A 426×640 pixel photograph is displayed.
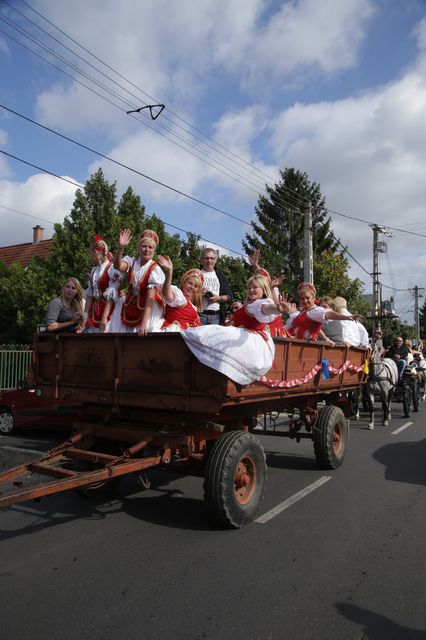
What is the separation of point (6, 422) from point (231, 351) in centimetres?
700

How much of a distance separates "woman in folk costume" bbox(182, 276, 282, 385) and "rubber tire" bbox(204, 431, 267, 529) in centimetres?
64

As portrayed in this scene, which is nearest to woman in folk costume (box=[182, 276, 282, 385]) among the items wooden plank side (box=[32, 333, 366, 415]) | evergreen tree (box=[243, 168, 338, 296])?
wooden plank side (box=[32, 333, 366, 415])

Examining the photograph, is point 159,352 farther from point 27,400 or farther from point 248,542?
point 27,400

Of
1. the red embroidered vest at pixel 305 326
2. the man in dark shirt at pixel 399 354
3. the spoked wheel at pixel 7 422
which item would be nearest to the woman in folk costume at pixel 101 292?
the red embroidered vest at pixel 305 326

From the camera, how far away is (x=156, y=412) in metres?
4.79

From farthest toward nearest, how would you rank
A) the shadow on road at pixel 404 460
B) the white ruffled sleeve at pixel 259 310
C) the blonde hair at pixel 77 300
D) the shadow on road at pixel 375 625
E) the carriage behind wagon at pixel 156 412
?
the shadow on road at pixel 404 460, the blonde hair at pixel 77 300, the white ruffled sleeve at pixel 259 310, the carriage behind wagon at pixel 156 412, the shadow on road at pixel 375 625

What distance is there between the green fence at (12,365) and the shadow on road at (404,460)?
9678 mm

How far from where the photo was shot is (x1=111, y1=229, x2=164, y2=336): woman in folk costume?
16.8 feet

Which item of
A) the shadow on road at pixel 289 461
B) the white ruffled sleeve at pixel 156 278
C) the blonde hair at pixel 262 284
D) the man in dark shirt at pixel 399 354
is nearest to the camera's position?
the blonde hair at pixel 262 284

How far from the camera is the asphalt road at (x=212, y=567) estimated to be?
9.77 feet

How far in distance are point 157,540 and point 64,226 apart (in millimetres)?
12897

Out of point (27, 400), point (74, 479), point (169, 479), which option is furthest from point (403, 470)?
point (27, 400)

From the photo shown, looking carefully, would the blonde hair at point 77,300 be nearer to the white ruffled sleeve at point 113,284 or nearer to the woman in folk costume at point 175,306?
the white ruffled sleeve at point 113,284

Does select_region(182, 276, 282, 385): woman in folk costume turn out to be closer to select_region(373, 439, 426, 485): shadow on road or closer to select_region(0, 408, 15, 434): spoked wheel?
select_region(373, 439, 426, 485): shadow on road
